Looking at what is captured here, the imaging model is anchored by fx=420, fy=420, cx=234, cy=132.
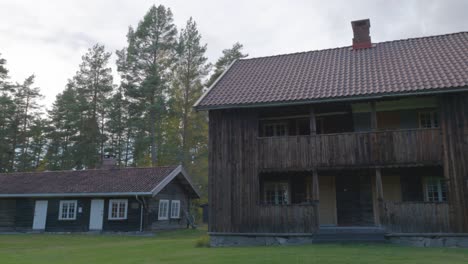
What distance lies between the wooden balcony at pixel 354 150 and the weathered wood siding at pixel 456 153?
32cm

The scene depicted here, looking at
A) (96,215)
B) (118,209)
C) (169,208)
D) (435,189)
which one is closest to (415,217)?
(435,189)

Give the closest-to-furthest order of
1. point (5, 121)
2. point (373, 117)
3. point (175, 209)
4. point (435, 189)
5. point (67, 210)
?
point (373, 117) < point (435, 189) < point (67, 210) < point (175, 209) < point (5, 121)

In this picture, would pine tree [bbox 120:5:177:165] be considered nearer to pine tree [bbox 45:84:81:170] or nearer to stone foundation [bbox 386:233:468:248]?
pine tree [bbox 45:84:81:170]

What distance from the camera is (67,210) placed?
28422 millimetres

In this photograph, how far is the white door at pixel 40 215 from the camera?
28.5 meters

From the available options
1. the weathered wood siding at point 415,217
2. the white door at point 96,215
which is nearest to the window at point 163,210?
the white door at point 96,215

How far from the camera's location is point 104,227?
2739 cm

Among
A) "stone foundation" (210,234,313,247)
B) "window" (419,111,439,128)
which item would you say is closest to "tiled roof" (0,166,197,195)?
"stone foundation" (210,234,313,247)

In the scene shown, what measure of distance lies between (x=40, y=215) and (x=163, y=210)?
27.5ft

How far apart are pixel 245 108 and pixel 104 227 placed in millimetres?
15636

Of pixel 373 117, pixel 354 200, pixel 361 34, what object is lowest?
pixel 354 200

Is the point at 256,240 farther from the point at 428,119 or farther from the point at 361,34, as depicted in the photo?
the point at 361,34

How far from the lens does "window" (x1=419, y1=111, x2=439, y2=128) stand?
1594 cm

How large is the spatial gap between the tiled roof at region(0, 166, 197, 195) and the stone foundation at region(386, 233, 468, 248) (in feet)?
51.1
